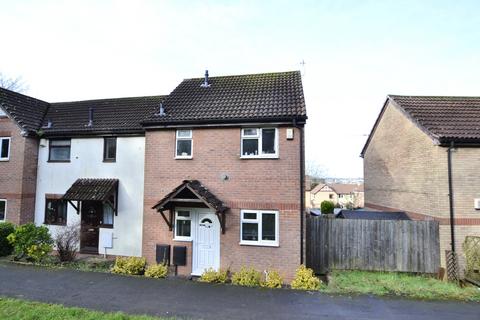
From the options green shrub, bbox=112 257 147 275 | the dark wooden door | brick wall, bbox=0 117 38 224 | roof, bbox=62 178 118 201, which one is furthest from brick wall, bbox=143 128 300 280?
brick wall, bbox=0 117 38 224

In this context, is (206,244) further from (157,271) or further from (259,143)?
(259,143)

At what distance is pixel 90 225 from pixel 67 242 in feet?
4.45

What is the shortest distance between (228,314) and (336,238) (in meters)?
5.97

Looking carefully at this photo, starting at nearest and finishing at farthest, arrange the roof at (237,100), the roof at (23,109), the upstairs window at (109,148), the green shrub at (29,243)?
1. the roof at (237,100)
2. the green shrub at (29,243)
3. the upstairs window at (109,148)
4. the roof at (23,109)

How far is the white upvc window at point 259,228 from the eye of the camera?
10.7m

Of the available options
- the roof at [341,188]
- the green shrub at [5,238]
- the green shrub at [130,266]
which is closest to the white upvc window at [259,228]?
the green shrub at [130,266]

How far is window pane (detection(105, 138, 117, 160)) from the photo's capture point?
14.2 m

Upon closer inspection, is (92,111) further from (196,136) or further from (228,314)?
(228,314)

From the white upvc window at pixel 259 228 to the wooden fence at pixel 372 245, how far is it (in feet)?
6.48

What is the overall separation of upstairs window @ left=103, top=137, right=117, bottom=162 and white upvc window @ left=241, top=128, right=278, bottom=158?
21.3 feet

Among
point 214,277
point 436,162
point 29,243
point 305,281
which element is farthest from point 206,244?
point 436,162

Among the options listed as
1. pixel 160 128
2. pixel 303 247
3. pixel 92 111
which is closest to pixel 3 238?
pixel 92 111

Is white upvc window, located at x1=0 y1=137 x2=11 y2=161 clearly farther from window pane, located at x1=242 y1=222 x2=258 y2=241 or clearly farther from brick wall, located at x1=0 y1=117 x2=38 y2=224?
window pane, located at x1=242 y1=222 x2=258 y2=241

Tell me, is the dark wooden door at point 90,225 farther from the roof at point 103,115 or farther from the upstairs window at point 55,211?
the roof at point 103,115
